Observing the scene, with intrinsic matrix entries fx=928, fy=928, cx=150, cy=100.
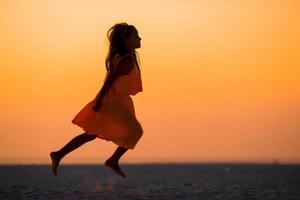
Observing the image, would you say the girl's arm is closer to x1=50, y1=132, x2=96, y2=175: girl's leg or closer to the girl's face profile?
the girl's face profile

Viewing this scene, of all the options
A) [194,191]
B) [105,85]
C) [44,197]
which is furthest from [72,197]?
[105,85]

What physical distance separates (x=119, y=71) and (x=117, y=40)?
55 cm

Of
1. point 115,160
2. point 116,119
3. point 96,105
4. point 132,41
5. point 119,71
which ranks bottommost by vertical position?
point 115,160

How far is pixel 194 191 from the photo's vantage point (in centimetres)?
1997

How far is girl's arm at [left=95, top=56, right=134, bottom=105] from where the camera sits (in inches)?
583

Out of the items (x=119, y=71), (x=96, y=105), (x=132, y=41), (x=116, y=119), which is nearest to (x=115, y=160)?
(x=116, y=119)

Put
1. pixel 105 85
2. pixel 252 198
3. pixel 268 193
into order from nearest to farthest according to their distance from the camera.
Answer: pixel 105 85
pixel 252 198
pixel 268 193

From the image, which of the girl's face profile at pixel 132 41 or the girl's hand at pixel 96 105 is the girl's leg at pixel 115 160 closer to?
the girl's hand at pixel 96 105

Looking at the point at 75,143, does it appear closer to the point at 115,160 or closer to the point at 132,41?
the point at 115,160

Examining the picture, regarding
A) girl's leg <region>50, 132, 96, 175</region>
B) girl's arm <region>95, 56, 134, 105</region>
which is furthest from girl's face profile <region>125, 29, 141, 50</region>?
girl's leg <region>50, 132, 96, 175</region>

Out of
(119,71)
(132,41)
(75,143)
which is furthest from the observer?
(75,143)

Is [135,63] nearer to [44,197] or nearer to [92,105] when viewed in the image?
[92,105]

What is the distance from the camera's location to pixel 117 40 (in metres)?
15.0

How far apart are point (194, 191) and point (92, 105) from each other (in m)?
5.53
